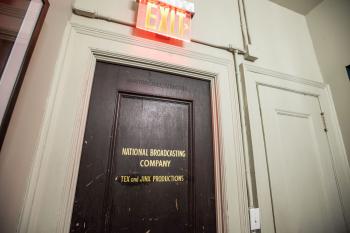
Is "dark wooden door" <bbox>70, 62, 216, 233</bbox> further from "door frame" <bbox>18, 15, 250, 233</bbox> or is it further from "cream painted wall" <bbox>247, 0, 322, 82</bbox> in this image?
"cream painted wall" <bbox>247, 0, 322, 82</bbox>

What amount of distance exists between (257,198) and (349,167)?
43.1 inches

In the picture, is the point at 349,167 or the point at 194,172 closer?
the point at 194,172

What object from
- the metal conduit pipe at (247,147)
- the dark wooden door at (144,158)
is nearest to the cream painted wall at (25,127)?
the dark wooden door at (144,158)

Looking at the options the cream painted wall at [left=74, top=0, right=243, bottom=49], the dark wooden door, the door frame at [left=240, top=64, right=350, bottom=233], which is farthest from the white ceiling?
the dark wooden door

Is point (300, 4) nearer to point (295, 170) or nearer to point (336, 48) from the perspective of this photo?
point (336, 48)

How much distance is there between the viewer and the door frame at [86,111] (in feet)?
2.92

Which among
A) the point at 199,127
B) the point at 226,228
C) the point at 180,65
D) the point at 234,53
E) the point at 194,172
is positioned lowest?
the point at 226,228

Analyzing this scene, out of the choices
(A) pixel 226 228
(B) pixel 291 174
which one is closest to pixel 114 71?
(A) pixel 226 228

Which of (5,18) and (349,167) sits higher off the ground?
(5,18)

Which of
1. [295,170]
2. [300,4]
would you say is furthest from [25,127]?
[300,4]

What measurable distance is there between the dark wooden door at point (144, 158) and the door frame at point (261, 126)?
0.33 meters

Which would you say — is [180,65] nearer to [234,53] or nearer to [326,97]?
[234,53]

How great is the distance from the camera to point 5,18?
0.56 meters

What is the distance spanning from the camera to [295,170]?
1495 millimetres
